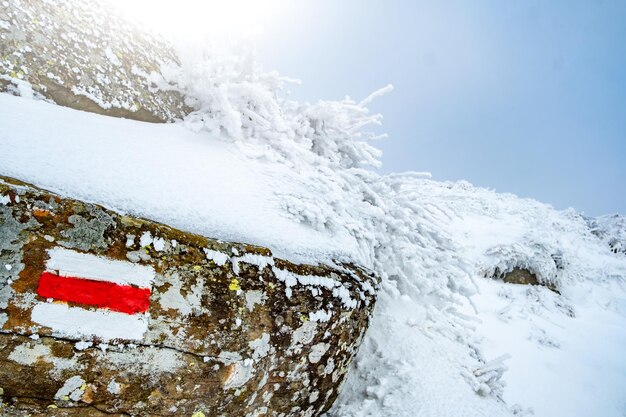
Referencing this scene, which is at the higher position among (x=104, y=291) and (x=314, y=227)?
(x=314, y=227)

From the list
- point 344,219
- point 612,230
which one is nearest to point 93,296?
point 344,219

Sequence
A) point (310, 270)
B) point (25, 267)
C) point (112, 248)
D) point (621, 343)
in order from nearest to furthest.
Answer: point (25, 267)
point (112, 248)
point (310, 270)
point (621, 343)

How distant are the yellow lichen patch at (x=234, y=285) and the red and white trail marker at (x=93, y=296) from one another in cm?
33

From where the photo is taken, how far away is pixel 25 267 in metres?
1.15

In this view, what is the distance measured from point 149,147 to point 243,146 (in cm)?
68

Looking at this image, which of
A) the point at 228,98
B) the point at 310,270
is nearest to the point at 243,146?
the point at 228,98

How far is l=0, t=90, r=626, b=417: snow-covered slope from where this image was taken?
1516 mm

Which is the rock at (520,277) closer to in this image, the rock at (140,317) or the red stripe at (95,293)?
the rock at (140,317)

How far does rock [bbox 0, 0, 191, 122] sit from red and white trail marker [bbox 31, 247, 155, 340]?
1324 millimetres

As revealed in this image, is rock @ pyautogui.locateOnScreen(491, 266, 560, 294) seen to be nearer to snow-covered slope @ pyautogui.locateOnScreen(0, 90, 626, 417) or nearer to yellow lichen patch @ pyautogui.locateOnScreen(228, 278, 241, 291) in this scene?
snow-covered slope @ pyautogui.locateOnScreen(0, 90, 626, 417)

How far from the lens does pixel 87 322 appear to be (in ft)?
4.10

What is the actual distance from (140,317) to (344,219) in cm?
144

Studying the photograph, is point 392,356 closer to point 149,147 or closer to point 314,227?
point 314,227

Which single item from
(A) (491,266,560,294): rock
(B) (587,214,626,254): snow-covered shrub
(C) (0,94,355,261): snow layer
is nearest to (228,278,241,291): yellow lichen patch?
(C) (0,94,355,261): snow layer
